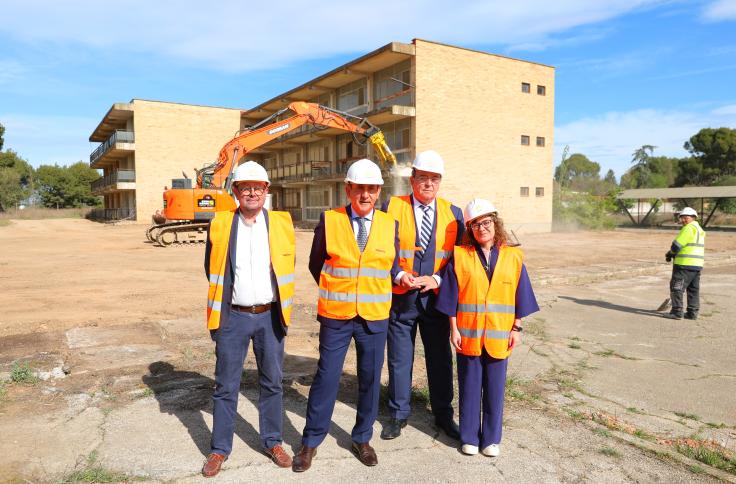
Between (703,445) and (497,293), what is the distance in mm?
1934

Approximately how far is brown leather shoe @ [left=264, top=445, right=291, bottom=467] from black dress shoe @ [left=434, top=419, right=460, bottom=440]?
1.23m

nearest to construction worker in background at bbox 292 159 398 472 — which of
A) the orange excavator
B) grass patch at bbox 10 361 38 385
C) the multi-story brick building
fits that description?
grass patch at bbox 10 361 38 385

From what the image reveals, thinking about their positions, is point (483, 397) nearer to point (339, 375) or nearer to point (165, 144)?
point (339, 375)

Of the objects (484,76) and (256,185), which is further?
(484,76)

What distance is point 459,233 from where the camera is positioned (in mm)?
4086

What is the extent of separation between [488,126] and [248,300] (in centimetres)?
2839

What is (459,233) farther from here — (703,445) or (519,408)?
(703,445)

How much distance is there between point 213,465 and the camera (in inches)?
134

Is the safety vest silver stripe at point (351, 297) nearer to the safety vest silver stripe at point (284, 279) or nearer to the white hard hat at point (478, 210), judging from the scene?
the safety vest silver stripe at point (284, 279)

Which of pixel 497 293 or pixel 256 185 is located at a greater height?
pixel 256 185

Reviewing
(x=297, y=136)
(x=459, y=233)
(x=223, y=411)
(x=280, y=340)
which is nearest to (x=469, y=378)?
(x=459, y=233)

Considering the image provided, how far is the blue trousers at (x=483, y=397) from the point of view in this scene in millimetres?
Answer: 3719

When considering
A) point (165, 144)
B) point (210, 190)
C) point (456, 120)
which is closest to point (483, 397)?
point (210, 190)

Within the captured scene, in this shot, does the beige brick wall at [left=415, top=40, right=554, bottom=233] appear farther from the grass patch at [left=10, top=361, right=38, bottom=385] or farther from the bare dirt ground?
the grass patch at [left=10, top=361, right=38, bottom=385]
